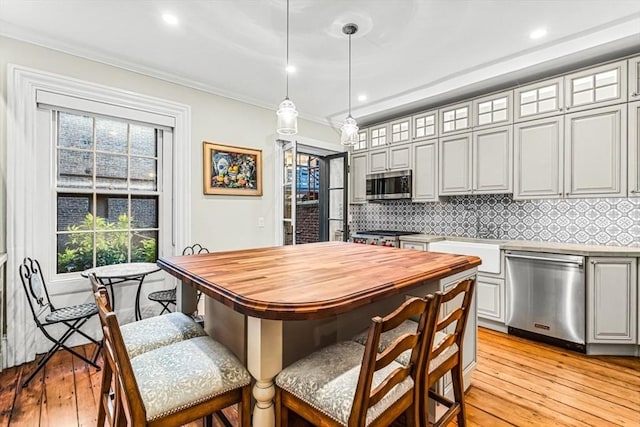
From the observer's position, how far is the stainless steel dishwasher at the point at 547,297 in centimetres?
275

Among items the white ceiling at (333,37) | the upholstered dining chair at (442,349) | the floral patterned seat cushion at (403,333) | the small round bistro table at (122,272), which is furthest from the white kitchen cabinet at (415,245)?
the small round bistro table at (122,272)

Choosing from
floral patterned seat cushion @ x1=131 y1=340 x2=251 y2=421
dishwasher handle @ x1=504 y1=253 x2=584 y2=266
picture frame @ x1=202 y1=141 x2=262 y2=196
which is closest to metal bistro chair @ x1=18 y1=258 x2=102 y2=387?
floral patterned seat cushion @ x1=131 y1=340 x2=251 y2=421

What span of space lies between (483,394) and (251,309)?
1.91m

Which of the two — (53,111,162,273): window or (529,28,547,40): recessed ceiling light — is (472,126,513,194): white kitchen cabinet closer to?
(529,28,547,40): recessed ceiling light

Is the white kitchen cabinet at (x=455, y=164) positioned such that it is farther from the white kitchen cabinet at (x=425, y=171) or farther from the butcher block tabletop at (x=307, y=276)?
the butcher block tabletop at (x=307, y=276)

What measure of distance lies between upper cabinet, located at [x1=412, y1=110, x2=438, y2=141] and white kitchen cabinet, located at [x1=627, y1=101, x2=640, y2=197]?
1792mm

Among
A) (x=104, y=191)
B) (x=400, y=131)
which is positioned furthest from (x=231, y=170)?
(x=400, y=131)

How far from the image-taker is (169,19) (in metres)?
2.39

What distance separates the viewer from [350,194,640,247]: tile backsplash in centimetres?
299

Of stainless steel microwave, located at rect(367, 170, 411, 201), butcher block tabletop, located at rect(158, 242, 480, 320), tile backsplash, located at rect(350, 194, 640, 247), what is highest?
stainless steel microwave, located at rect(367, 170, 411, 201)

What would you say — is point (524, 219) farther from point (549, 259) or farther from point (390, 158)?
point (390, 158)

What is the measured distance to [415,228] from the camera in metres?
4.59

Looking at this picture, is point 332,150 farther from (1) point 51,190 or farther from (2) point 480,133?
(1) point 51,190

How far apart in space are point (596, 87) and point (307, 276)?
3.25 meters
